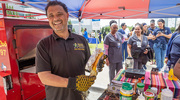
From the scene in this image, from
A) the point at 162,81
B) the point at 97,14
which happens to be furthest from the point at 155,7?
the point at 162,81

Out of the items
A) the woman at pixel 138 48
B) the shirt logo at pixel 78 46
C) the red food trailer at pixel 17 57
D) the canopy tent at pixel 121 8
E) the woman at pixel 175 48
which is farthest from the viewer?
the woman at pixel 138 48

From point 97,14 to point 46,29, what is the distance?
88.5 inches

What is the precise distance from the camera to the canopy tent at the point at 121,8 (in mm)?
3777

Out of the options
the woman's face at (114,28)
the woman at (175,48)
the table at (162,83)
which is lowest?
the table at (162,83)

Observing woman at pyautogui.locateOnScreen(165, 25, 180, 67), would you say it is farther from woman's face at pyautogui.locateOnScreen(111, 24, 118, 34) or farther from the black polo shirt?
the black polo shirt

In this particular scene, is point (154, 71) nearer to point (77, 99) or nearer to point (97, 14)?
point (77, 99)

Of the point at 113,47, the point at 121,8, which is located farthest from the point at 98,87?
the point at 121,8

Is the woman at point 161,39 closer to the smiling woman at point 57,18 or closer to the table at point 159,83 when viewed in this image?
the table at point 159,83

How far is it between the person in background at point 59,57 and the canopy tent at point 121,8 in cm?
189

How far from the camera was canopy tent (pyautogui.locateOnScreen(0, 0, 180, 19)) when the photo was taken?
3.78 meters

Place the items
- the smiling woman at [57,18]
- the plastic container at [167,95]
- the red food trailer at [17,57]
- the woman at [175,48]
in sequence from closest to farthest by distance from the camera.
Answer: the plastic container at [167,95] < the smiling woman at [57,18] < the red food trailer at [17,57] < the woman at [175,48]

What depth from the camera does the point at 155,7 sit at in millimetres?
4047

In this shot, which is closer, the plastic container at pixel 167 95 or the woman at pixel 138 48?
the plastic container at pixel 167 95

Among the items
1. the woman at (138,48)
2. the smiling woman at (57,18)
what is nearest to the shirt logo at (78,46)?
the smiling woman at (57,18)
